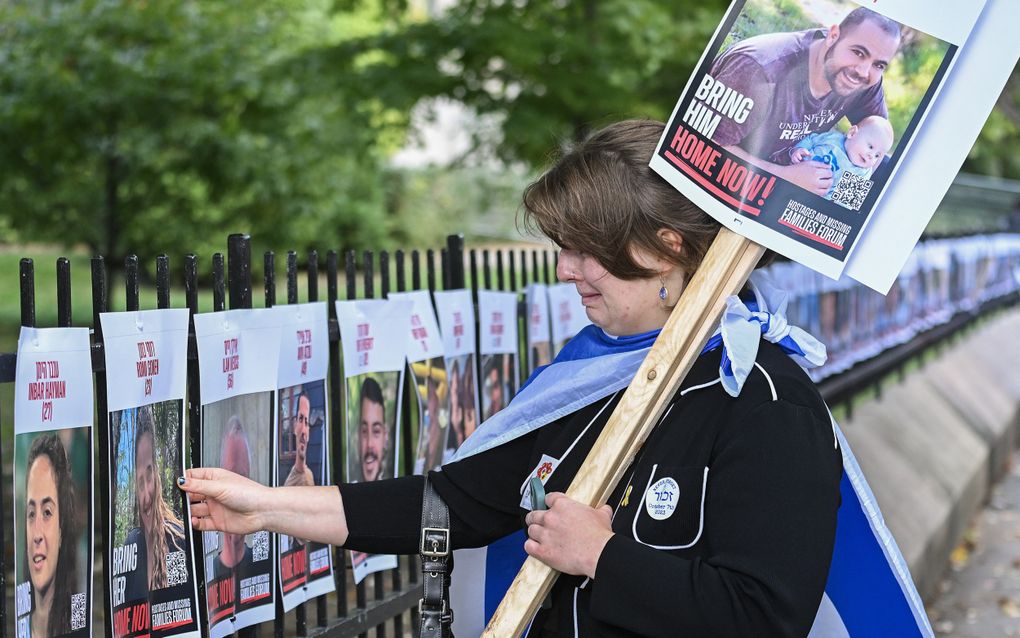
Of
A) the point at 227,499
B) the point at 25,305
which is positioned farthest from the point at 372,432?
the point at 25,305

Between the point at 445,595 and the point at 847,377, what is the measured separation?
7.11 metres

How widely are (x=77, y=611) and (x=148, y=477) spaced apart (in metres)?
0.33

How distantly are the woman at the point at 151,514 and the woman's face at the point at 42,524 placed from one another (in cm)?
20

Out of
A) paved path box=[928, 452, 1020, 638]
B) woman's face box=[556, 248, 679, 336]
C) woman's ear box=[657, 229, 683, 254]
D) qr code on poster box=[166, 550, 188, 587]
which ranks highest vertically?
woman's ear box=[657, 229, 683, 254]

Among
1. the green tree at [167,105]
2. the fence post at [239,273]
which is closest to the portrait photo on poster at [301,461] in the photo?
the fence post at [239,273]

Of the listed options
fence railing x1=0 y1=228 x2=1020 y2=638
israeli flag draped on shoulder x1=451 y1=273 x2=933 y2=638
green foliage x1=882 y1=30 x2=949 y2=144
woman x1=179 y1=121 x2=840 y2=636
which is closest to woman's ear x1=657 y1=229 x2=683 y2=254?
woman x1=179 y1=121 x2=840 y2=636

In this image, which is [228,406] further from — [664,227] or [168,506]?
[664,227]

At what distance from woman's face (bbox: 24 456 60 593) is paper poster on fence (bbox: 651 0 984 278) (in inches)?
55.4

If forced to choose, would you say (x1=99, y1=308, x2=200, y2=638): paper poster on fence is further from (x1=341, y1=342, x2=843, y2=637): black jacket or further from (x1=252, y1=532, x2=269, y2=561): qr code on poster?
(x1=341, y1=342, x2=843, y2=637): black jacket

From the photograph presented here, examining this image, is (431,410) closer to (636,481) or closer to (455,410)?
(455,410)

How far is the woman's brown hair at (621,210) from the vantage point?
2.32m

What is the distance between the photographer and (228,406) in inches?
120

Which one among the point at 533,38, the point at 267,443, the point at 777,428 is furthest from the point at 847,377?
the point at 777,428

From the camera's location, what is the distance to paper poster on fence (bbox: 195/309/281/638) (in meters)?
2.96
